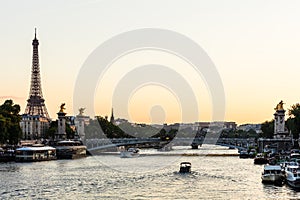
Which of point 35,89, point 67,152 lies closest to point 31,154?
point 67,152

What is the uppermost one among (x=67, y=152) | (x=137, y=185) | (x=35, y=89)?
(x=35, y=89)

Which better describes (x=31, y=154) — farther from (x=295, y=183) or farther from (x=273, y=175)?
(x=295, y=183)

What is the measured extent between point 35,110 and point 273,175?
92.6 metres

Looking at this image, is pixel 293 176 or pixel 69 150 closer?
pixel 293 176

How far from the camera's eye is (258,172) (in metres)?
57.4

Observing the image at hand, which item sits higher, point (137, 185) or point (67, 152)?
point (67, 152)

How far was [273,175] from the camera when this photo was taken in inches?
1841

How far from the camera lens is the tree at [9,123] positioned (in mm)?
79762

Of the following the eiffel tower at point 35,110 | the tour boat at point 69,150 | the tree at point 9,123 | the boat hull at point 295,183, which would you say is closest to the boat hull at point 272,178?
the boat hull at point 295,183

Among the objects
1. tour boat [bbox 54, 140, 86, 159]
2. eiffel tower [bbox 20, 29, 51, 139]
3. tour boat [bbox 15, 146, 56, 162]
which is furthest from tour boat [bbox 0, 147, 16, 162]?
eiffel tower [bbox 20, 29, 51, 139]

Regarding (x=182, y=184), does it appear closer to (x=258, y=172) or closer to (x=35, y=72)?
(x=258, y=172)

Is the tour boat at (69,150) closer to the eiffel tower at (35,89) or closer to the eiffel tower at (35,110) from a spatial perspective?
the eiffel tower at (35,89)

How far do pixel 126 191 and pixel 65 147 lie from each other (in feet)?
157

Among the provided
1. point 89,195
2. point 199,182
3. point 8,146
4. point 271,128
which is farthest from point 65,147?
point 89,195
